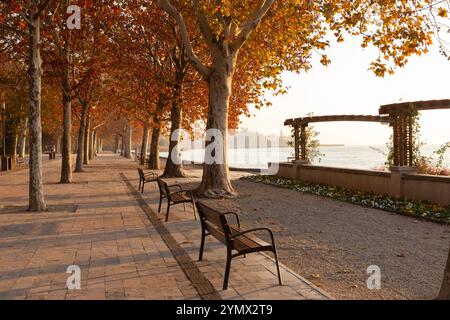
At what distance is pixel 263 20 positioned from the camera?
18.1 meters

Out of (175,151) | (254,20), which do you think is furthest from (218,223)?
(175,151)

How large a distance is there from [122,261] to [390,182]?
10.6 meters

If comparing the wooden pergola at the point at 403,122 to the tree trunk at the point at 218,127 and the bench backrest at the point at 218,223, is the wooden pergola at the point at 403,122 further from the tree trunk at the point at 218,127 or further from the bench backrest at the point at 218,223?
the bench backrest at the point at 218,223

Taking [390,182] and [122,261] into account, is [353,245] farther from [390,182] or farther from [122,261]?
[390,182]

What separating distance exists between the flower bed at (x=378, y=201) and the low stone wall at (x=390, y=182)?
33 centimetres

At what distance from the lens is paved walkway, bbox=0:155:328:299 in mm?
5543

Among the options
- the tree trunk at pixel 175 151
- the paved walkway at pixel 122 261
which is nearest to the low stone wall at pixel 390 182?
the paved walkway at pixel 122 261

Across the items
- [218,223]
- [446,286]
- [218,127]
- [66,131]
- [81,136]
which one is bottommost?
[446,286]

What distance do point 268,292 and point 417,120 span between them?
12.1 meters

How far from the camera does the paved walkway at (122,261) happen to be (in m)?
5.54

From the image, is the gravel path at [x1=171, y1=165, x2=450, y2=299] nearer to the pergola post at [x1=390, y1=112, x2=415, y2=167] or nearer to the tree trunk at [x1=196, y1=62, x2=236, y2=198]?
the tree trunk at [x1=196, y1=62, x2=236, y2=198]

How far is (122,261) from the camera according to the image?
7055 millimetres
